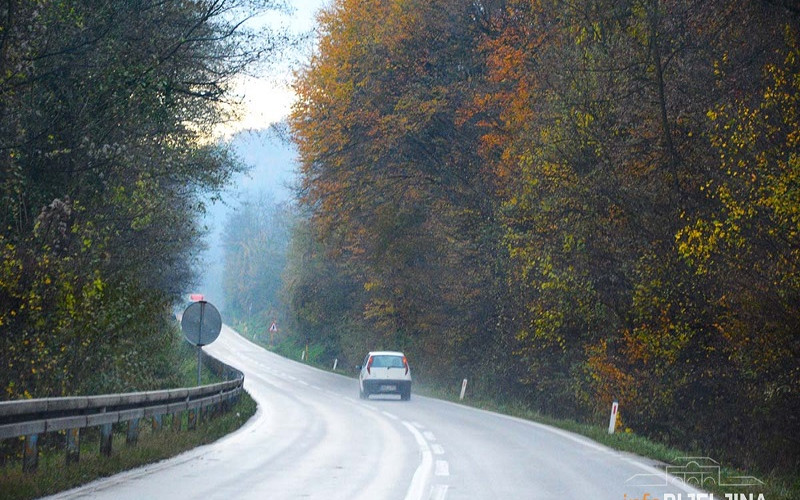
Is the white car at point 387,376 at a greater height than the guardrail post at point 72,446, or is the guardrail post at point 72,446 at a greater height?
the white car at point 387,376

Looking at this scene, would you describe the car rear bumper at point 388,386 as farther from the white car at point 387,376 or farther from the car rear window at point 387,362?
the car rear window at point 387,362

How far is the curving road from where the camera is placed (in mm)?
10664

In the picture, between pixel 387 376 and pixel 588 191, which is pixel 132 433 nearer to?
pixel 588 191

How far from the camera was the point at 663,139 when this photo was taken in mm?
21688

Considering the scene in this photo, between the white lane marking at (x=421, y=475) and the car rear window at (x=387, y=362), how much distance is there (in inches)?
633

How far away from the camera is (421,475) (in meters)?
12.3

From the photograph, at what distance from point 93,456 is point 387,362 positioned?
21.2 meters

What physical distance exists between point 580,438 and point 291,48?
9.93 meters

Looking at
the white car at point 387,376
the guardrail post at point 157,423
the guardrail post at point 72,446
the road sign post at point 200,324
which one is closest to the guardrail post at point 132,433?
the guardrail post at point 157,423

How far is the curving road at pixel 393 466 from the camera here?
1066cm

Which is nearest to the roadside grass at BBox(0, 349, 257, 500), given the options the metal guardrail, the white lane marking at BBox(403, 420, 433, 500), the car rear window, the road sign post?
the metal guardrail

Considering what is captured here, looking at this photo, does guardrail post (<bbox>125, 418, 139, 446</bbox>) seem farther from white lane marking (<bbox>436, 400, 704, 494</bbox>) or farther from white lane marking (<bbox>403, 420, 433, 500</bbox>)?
white lane marking (<bbox>436, 400, 704, 494</bbox>)

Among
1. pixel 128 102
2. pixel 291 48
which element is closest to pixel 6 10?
pixel 128 102

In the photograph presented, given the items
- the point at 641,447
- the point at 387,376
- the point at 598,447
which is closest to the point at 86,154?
the point at 598,447
